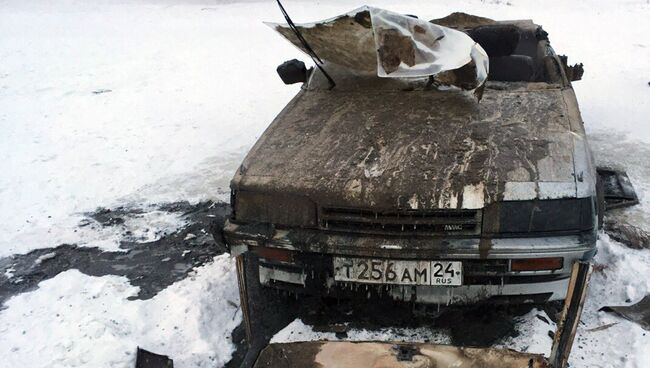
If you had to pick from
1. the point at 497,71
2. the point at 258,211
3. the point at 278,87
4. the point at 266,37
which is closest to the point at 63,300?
the point at 258,211

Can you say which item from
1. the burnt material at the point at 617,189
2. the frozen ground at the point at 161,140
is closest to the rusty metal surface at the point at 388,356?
the frozen ground at the point at 161,140

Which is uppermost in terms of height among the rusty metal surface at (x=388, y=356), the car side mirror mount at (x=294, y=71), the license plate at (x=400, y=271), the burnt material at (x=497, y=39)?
the burnt material at (x=497, y=39)

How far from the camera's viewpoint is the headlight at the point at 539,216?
102 inches

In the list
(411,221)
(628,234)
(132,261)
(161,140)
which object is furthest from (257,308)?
(161,140)

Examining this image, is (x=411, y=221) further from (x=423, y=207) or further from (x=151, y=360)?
(x=151, y=360)

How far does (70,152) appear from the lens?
22.1 ft

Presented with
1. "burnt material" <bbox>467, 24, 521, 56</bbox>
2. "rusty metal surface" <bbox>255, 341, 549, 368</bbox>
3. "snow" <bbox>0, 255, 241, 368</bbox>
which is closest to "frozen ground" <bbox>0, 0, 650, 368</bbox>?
"snow" <bbox>0, 255, 241, 368</bbox>

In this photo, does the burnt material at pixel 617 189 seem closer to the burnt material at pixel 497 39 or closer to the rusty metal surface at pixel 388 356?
the burnt material at pixel 497 39

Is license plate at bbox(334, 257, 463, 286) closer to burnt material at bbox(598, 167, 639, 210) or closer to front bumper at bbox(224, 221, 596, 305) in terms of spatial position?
front bumper at bbox(224, 221, 596, 305)

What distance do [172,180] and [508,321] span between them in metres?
3.92

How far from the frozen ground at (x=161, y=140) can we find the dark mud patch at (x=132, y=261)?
8 cm

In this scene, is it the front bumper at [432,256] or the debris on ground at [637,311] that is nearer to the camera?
the front bumper at [432,256]

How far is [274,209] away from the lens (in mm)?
2855

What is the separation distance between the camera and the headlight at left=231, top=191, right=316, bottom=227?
109 inches
